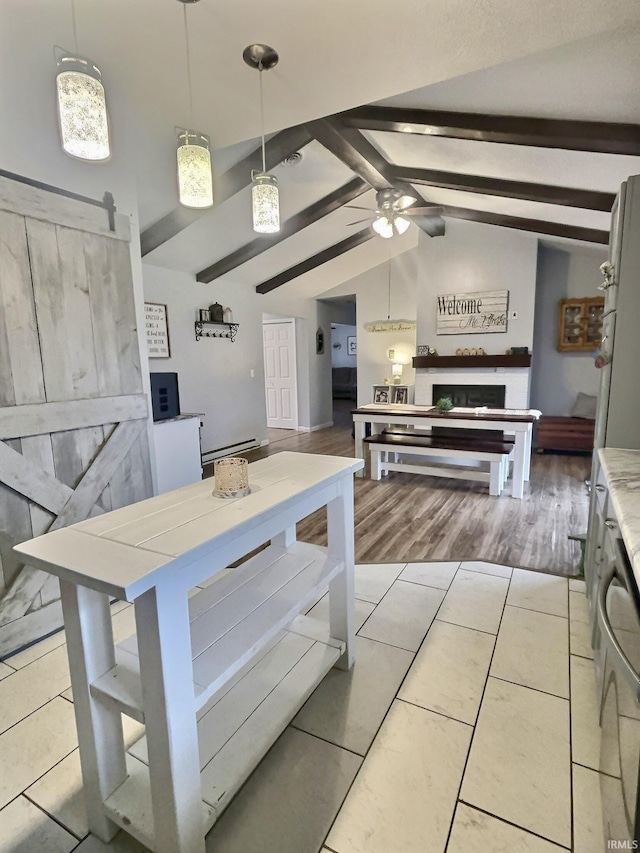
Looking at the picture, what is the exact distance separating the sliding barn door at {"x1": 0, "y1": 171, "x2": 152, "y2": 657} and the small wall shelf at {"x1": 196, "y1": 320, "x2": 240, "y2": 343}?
3.01 meters

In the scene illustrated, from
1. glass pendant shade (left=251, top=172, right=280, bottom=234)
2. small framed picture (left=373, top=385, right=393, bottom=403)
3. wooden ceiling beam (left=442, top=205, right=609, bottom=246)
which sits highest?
wooden ceiling beam (left=442, top=205, right=609, bottom=246)

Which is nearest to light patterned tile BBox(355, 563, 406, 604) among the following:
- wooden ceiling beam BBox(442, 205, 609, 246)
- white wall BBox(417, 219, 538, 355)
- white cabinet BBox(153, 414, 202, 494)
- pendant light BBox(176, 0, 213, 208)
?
white cabinet BBox(153, 414, 202, 494)

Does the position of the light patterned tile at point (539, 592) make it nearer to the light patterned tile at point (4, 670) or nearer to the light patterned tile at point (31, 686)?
the light patterned tile at point (31, 686)

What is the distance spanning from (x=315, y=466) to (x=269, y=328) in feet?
20.7

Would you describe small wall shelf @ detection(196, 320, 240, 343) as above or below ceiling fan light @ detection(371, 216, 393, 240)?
below

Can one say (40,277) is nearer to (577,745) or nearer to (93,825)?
(93,825)

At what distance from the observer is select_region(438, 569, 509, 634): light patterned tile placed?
2.12m

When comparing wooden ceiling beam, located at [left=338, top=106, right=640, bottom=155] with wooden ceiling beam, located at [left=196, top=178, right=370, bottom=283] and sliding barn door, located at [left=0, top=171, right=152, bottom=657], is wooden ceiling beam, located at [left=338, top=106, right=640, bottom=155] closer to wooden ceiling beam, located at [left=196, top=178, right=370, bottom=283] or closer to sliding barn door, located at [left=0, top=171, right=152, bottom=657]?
wooden ceiling beam, located at [left=196, top=178, right=370, bottom=283]

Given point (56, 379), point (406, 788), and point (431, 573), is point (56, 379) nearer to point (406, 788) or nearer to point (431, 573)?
point (406, 788)

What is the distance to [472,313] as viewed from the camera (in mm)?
5637

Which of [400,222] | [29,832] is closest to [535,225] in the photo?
[400,222]

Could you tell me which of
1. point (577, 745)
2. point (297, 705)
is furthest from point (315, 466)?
point (577, 745)

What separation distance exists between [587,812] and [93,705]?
4.66 feet

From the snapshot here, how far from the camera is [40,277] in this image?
6.56ft
